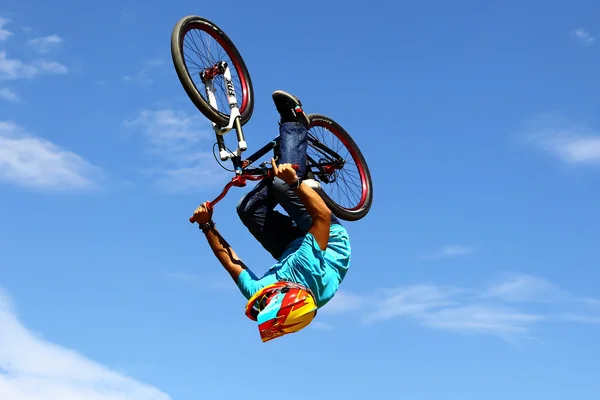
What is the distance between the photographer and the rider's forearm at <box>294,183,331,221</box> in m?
10.8

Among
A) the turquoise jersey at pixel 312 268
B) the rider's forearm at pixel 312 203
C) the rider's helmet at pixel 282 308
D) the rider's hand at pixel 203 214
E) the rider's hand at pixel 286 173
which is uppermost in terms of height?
the rider's hand at pixel 203 214

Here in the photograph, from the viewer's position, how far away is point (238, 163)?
38.4ft

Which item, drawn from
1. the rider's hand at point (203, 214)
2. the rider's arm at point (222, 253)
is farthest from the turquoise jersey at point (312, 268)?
the rider's hand at point (203, 214)

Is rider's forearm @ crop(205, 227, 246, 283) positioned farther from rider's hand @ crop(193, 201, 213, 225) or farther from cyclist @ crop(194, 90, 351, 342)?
rider's hand @ crop(193, 201, 213, 225)

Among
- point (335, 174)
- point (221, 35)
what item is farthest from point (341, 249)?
point (221, 35)

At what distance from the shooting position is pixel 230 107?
1241 cm

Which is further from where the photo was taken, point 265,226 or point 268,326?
point 265,226

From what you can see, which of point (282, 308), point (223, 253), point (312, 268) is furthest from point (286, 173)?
point (223, 253)

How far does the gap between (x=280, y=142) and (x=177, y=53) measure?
5.40ft

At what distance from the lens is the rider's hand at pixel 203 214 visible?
39.0 feet

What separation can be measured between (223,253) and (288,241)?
0.82 meters

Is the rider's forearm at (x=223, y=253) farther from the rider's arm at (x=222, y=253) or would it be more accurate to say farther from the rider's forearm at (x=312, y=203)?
the rider's forearm at (x=312, y=203)

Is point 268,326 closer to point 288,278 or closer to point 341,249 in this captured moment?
point 288,278

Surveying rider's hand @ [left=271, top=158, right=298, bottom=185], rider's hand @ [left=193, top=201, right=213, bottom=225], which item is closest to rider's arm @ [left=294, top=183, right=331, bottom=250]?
rider's hand @ [left=271, top=158, right=298, bottom=185]
